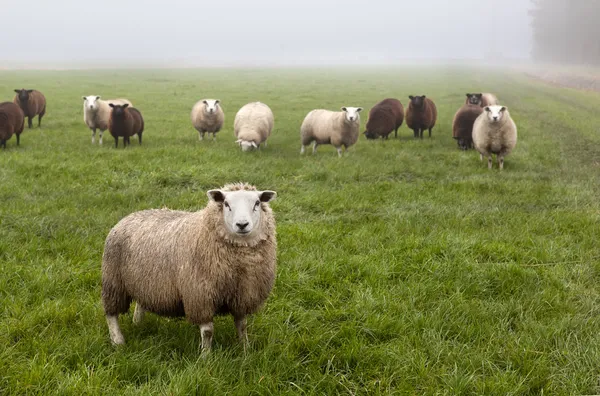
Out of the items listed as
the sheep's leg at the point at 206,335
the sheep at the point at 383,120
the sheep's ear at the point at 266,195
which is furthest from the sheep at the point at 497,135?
the sheep's leg at the point at 206,335

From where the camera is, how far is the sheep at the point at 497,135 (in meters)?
9.92

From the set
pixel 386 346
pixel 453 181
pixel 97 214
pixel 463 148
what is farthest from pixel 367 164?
pixel 386 346

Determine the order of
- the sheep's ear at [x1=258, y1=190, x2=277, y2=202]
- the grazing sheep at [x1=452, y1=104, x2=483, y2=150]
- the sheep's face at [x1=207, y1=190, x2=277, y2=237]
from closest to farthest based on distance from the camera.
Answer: the sheep's face at [x1=207, y1=190, x2=277, y2=237] → the sheep's ear at [x1=258, y1=190, x2=277, y2=202] → the grazing sheep at [x1=452, y1=104, x2=483, y2=150]

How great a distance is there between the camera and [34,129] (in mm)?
14898

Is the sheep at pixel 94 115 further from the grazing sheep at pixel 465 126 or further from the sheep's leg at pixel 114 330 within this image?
the grazing sheep at pixel 465 126

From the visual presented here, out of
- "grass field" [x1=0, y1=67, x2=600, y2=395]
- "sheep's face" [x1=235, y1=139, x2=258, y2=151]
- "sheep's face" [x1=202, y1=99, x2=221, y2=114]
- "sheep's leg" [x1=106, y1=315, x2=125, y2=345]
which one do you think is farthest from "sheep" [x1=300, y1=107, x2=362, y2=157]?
"sheep's leg" [x1=106, y1=315, x2=125, y2=345]

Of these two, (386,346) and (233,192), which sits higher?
(233,192)

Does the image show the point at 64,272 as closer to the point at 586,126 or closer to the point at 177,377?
the point at 177,377

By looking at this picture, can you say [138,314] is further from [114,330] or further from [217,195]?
[217,195]

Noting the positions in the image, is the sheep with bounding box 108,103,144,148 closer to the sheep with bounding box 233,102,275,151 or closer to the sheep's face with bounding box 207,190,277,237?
the sheep with bounding box 233,102,275,151

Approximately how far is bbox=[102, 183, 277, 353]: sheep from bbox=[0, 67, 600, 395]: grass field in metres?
0.29

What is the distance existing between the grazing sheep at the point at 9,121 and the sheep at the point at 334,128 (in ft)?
24.7

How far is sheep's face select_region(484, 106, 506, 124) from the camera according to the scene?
388 inches

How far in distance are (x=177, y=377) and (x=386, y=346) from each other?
5.15 ft
